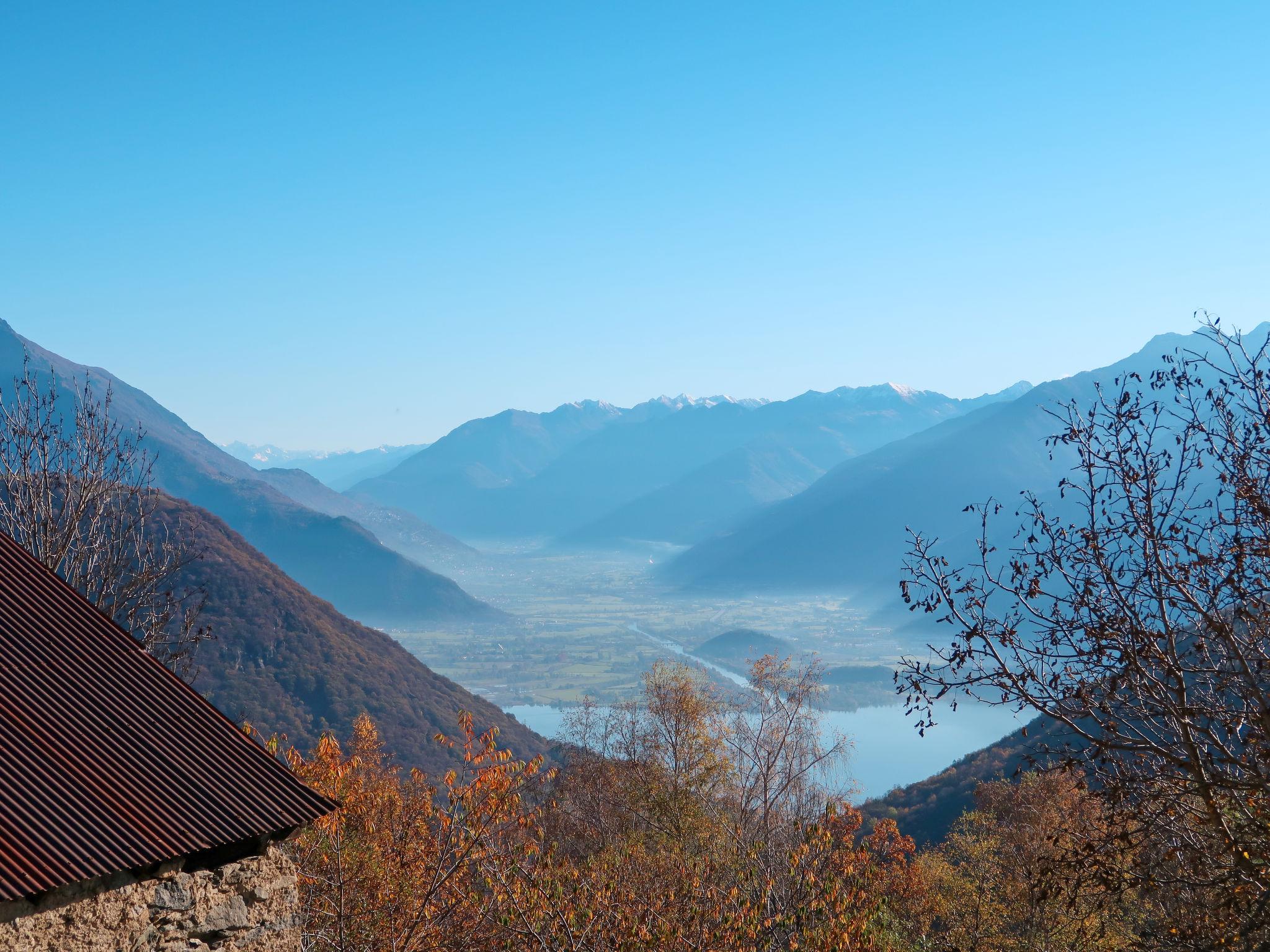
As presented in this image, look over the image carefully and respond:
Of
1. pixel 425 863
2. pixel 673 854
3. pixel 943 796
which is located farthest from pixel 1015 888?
pixel 943 796

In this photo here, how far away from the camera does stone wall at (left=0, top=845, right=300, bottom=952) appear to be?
5.21 meters

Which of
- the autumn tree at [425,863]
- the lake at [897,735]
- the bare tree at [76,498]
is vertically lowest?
the lake at [897,735]

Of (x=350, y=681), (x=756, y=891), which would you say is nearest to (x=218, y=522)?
(x=350, y=681)

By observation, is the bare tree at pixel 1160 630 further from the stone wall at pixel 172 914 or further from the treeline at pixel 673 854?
the stone wall at pixel 172 914

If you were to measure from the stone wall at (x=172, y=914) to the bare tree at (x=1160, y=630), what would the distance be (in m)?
5.22

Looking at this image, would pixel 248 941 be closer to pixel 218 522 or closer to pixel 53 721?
pixel 53 721

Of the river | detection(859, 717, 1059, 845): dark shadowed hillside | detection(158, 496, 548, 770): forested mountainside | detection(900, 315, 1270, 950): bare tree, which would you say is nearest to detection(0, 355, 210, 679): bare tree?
detection(900, 315, 1270, 950): bare tree

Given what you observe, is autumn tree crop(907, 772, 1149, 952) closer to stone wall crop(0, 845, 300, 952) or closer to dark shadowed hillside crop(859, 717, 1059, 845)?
stone wall crop(0, 845, 300, 952)

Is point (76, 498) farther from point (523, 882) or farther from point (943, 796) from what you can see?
point (943, 796)

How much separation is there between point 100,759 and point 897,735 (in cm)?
16653

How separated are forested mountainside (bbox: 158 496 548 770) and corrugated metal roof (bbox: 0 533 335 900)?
202 ft

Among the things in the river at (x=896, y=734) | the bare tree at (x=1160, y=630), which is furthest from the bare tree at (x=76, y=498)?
the river at (x=896, y=734)

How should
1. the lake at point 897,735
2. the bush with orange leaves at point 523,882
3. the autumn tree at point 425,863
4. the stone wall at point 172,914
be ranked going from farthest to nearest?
the lake at point 897,735 → the autumn tree at point 425,863 → the bush with orange leaves at point 523,882 → the stone wall at point 172,914

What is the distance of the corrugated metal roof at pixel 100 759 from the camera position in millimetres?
5371
